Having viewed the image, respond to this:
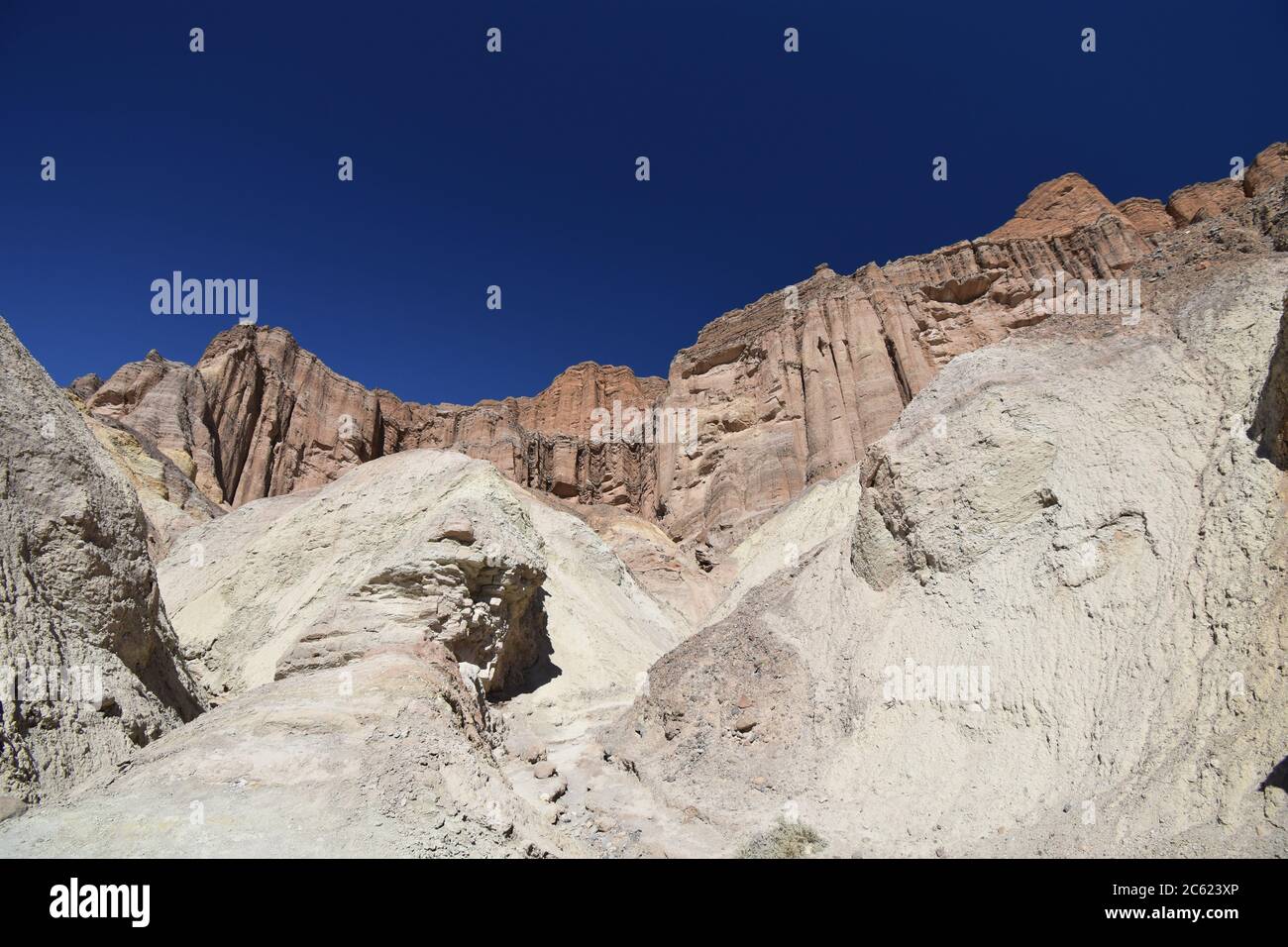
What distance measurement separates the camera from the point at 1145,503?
9.66 m

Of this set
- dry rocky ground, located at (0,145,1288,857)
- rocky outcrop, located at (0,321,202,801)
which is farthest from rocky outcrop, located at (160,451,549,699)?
rocky outcrop, located at (0,321,202,801)

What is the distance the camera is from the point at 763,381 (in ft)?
165

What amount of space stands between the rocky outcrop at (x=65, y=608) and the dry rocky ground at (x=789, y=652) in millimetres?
42

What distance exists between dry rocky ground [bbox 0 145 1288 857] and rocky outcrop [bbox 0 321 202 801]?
0.14 feet

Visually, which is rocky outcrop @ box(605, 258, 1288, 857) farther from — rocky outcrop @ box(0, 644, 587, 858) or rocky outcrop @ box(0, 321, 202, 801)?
rocky outcrop @ box(0, 321, 202, 801)

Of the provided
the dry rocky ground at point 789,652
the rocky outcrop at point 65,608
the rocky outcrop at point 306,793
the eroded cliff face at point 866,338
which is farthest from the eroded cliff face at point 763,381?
the rocky outcrop at point 65,608

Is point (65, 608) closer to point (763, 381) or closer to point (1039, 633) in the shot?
point (1039, 633)

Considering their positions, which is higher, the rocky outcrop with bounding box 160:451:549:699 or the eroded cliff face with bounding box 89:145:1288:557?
the eroded cliff face with bounding box 89:145:1288:557

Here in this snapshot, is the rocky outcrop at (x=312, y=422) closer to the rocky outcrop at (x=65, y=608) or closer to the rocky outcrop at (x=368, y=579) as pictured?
the rocky outcrop at (x=368, y=579)

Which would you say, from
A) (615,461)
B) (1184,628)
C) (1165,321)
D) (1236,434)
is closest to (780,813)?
(1184,628)

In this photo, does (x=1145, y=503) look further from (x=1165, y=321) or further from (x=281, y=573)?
(x=281, y=573)

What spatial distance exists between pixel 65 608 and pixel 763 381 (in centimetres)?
4567

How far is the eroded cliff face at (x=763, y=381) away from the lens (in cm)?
4275

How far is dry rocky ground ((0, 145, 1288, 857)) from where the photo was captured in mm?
6551
